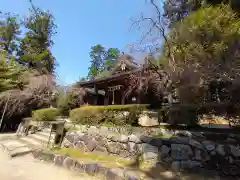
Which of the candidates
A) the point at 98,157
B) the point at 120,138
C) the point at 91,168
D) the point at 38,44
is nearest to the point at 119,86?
the point at 120,138

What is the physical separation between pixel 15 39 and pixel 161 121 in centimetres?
2804

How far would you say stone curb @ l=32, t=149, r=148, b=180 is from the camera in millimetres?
4727

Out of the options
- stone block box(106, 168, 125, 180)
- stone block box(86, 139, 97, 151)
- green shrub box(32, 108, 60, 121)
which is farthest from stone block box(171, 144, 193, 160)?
green shrub box(32, 108, 60, 121)

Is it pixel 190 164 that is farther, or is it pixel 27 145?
pixel 27 145

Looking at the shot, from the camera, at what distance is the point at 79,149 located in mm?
7414

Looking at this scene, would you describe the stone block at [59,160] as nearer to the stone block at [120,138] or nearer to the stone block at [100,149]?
the stone block at [100,149]

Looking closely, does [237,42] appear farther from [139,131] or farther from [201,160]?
[139,131]

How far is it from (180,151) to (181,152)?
4 cm

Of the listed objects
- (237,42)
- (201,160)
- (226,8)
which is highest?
(226,8)

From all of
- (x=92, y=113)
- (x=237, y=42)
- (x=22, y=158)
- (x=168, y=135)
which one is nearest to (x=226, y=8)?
(x=237, y=42)

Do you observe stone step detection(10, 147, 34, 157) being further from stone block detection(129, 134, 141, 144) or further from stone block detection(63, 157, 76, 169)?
stone block detection(129, 134, 141, 144)

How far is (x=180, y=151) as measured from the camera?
5223mm

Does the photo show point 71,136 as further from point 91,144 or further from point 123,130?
point 123,130

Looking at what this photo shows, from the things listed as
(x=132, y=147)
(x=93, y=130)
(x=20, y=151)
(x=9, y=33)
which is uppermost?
(x=9, y=33)
